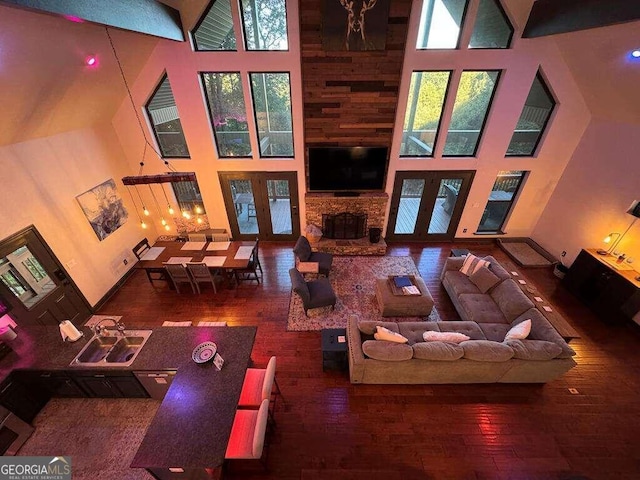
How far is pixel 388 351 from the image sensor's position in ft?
12.6

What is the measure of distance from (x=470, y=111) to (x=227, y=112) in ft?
19.3

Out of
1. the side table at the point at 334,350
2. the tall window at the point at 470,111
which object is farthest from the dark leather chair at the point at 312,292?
the tall window at the point at 470,111

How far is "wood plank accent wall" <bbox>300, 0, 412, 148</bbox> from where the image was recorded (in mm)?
5367

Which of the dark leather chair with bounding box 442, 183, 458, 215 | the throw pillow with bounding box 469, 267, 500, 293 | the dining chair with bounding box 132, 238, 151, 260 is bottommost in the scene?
the dining chair with bounding box 132, 238, 151, 260

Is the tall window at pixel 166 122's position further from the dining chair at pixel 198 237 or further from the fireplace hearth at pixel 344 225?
the fireplace hearth at pixel 344 225

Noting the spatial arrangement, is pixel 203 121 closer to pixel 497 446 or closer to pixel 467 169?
pixel 467 169

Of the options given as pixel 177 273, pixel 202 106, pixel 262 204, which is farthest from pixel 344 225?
pixel 202 106

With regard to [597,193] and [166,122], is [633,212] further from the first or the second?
[166,122]

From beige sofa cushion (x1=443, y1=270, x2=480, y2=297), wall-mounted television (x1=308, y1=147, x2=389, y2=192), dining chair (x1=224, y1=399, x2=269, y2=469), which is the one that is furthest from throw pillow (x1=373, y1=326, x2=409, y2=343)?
wall-mounted television (x1=308, y1=147, x2=389, y2=192)

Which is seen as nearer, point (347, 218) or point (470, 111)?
point (470, 111)

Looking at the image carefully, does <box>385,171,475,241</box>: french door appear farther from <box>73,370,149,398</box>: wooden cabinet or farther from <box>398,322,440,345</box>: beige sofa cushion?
<box>73,370,149,398</box>: wooden cabinet

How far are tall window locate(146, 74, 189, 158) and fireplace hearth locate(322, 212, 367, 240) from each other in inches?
163

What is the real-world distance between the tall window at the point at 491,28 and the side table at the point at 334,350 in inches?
258

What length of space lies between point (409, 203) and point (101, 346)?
28.0 feet
